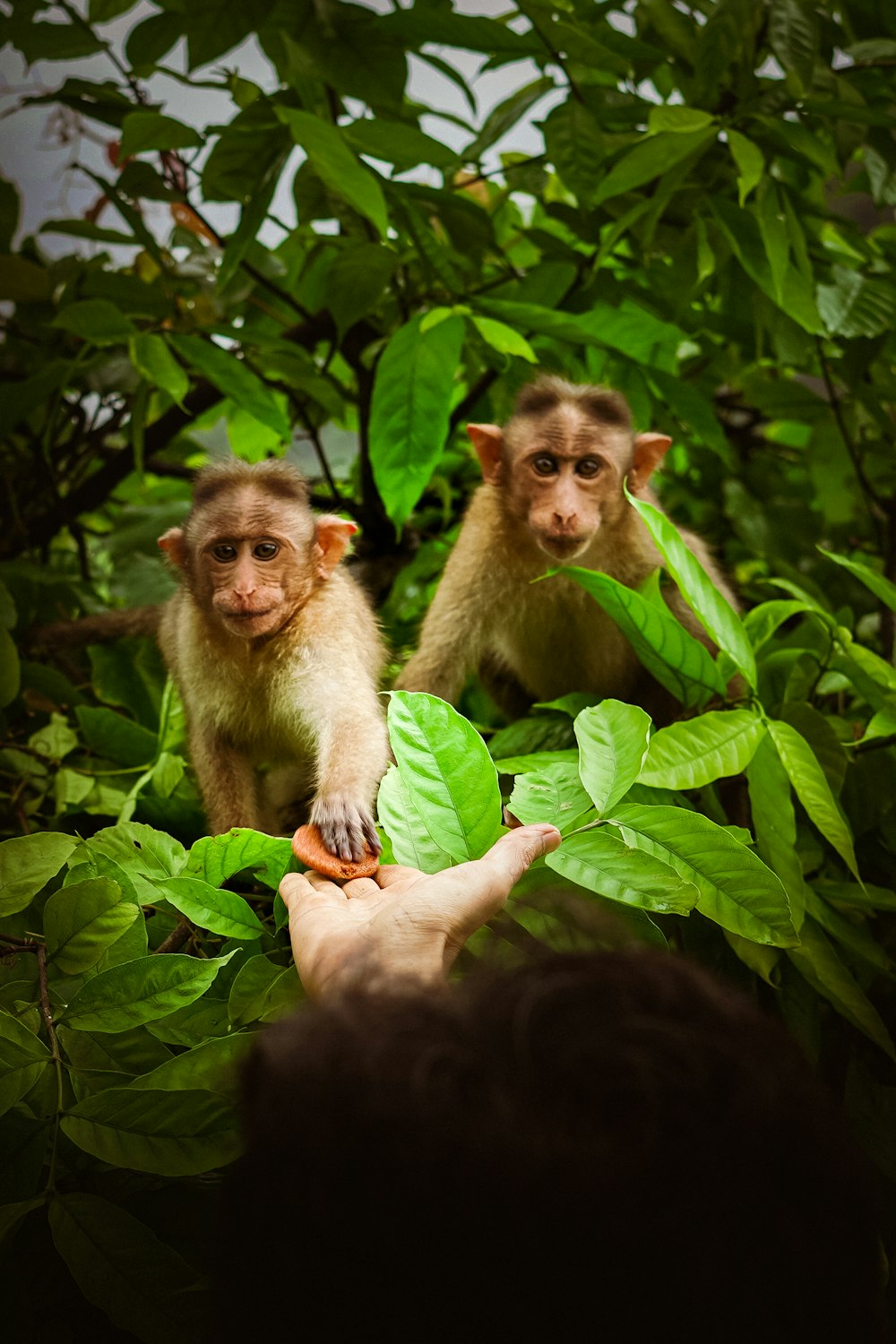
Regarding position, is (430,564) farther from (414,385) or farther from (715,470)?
(715,470)

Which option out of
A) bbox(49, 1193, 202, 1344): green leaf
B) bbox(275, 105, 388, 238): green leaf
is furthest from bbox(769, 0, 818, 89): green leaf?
bbox(49, 1193, 202, 1344): green leaf

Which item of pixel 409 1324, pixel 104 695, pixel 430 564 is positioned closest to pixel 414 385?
pixel 430 564

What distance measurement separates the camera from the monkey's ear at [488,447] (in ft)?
7.23

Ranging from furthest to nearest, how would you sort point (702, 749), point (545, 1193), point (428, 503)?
1. point (428, 503)
2. point (702, 749)
3. point (545, 1193)

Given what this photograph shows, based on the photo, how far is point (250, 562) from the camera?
1.68m

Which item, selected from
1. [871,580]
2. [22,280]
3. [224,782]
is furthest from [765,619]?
[22,280]

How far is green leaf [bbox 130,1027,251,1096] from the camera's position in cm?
106

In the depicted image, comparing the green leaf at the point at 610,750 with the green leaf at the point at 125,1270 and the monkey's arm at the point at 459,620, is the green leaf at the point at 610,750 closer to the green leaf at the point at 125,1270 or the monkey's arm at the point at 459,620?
the green leaf at the point at 125,1270

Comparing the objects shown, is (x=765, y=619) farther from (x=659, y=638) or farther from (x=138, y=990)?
(x=138, y=990)

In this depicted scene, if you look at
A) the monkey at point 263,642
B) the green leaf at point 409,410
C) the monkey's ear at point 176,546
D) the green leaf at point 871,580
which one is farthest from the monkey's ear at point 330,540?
the green leaf at point 871,580

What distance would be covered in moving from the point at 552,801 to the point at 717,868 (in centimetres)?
23

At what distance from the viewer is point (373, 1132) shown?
0.62 m

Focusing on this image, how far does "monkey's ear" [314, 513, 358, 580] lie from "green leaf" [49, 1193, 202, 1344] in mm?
1109

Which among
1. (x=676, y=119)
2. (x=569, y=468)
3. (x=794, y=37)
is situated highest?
(x=794, y=37)
